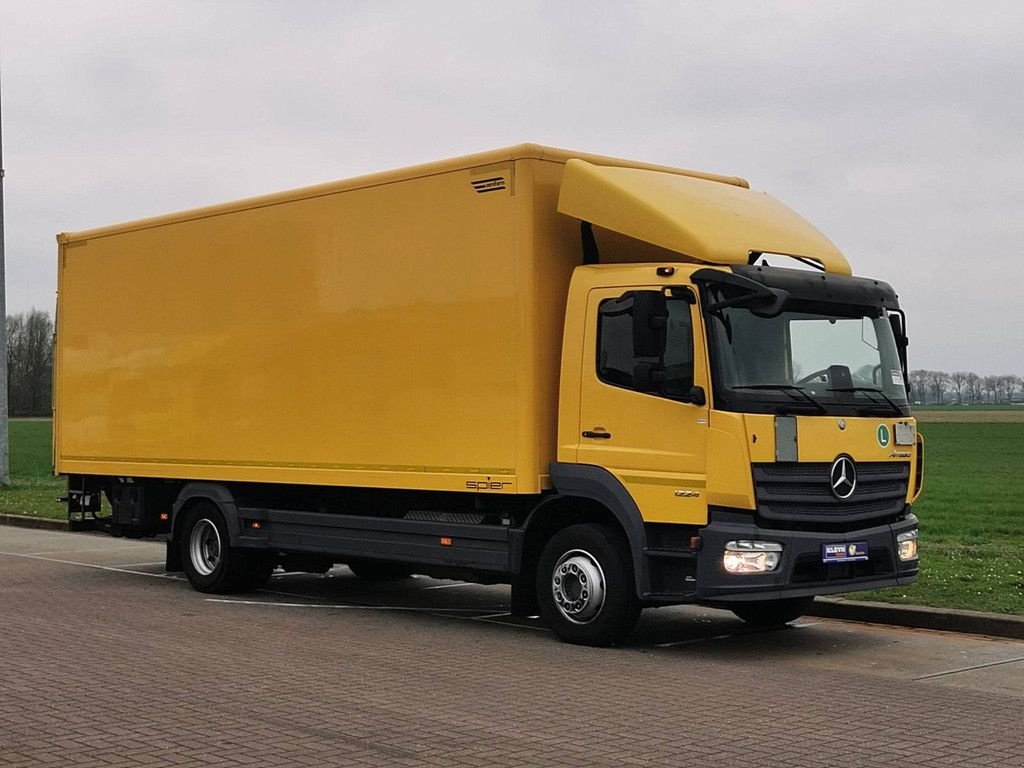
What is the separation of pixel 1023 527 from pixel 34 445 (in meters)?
46.8

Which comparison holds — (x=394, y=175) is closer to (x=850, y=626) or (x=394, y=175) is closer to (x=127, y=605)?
(x=127, y=605)

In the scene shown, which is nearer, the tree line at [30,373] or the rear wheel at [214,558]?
the rear wheel at [214,558]

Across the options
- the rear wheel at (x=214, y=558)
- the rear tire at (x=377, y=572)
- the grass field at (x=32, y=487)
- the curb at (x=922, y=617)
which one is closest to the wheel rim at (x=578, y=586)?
the curb at (x=922, y=617)

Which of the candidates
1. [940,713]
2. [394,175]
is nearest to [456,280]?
[394,175]

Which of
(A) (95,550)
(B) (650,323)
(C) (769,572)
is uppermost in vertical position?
(B) (650,323)

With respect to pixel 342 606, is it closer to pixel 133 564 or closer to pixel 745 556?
pixel 745 556

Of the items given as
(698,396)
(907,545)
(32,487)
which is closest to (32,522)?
(32,487)

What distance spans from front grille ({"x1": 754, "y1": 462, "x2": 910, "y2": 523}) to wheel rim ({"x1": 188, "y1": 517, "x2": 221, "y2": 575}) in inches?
Answer: 248

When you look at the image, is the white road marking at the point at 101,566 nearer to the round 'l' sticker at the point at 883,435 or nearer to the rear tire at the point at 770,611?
the rear tire at the point at 770,611

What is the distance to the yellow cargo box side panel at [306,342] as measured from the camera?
36.8 feet

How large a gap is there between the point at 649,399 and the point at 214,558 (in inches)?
227

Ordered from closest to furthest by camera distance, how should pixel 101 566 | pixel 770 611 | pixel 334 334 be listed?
pixel 770 611 < pixel 334 334 < pixel 101 566

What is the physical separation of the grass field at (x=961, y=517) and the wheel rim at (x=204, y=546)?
20.3ft

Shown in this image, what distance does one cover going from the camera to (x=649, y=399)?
10.2 metres
